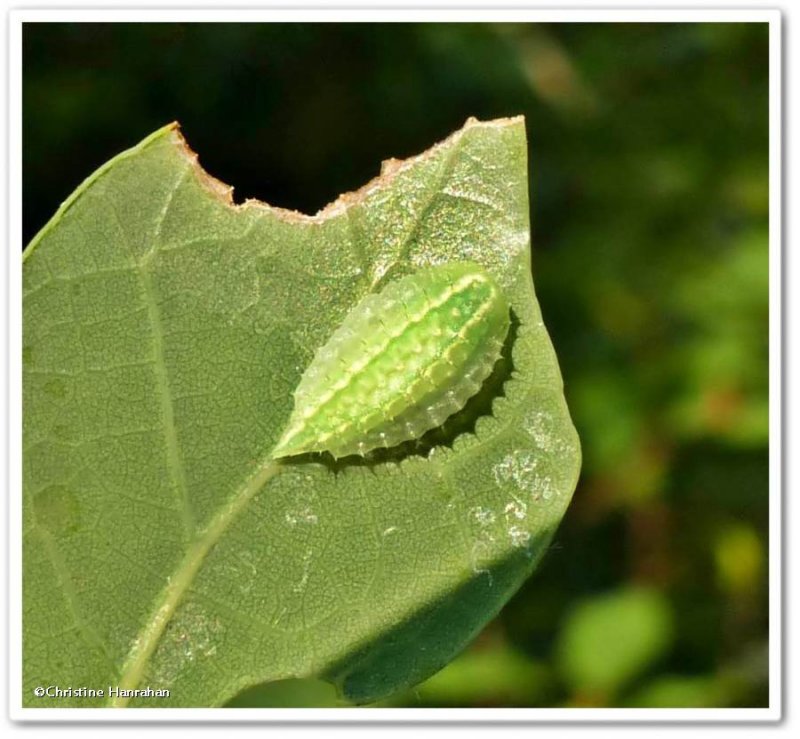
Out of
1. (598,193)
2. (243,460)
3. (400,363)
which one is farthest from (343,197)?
(598,193)

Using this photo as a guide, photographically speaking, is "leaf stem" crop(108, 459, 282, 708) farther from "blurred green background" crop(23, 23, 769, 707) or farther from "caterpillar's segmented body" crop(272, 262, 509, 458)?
"blurred green background" crop(23, 23, 769, 707)

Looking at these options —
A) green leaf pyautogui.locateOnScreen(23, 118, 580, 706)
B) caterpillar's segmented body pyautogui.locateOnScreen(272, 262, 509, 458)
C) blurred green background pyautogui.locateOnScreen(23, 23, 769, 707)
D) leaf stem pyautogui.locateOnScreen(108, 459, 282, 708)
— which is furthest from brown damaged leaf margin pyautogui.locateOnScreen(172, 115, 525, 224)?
blurred green background pyautogui.locateOnScreen(23, 23, 769, 707)

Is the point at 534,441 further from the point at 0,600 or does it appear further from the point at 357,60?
the point at 357,60

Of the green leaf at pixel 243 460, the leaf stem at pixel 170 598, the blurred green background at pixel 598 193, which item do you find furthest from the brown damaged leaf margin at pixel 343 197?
the blurred green background at pixel 598 193

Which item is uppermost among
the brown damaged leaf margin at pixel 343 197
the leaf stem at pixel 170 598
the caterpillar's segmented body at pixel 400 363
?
the brown damaged leaf margin at pixel 343 197

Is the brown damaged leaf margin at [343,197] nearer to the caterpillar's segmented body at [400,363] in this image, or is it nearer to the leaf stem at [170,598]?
the caterpillar's segmented body at [400,363]

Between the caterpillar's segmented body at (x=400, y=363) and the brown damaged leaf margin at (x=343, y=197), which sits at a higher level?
the brown damaged leaf margin at (x=343, y=197)
